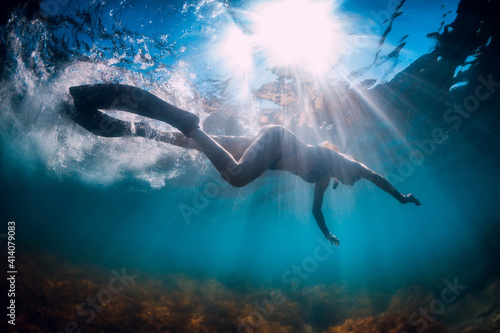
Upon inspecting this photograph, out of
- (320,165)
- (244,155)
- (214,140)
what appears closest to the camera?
(244,155)

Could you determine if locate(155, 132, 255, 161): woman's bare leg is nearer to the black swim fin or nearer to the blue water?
the black swim fin

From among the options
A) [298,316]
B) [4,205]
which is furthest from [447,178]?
[4,205]

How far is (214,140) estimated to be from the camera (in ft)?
9.96

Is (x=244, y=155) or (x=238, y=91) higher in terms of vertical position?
(x=238, y=91)

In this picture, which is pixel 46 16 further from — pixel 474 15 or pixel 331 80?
pixel 474 15

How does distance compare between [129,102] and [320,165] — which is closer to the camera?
[129,102]

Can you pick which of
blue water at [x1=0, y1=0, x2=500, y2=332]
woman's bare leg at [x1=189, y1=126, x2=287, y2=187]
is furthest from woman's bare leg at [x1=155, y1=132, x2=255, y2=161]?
blue water at [x1=0, y1=0, x2=500, y2=332]

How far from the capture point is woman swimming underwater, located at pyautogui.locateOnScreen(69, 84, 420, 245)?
249 cm

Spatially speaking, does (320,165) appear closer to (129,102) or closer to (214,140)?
(214,140)

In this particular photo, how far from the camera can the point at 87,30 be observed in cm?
627

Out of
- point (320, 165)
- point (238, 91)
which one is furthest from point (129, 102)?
point (238, 91)

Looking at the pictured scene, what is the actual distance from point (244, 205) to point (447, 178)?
2936 cm
